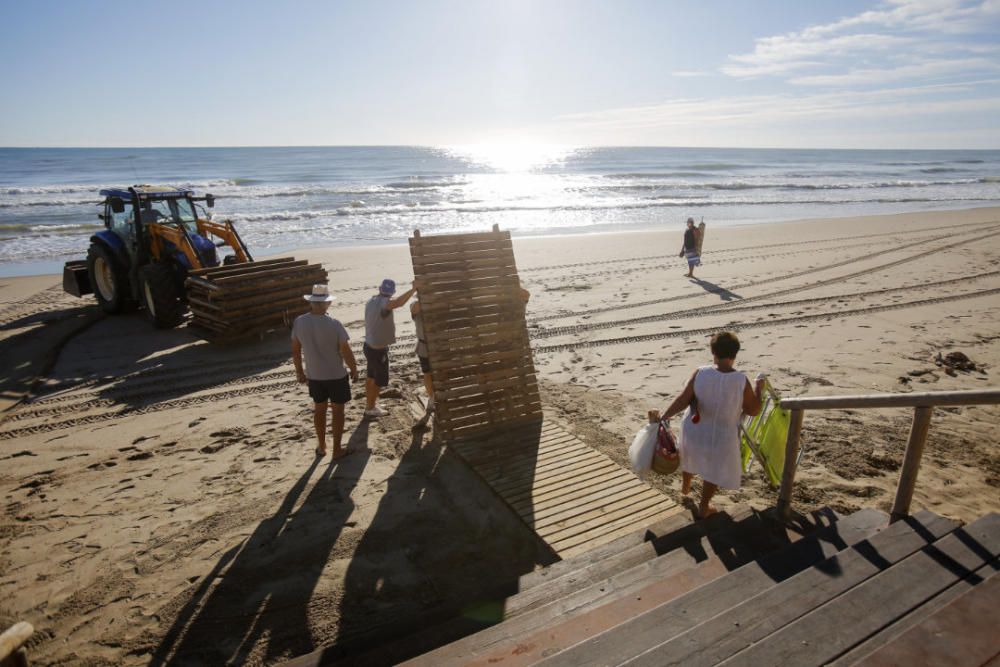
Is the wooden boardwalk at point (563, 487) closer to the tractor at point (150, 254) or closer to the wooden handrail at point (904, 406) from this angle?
the wooden handrail at point (904, 406)

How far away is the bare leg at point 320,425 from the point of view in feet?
18.9

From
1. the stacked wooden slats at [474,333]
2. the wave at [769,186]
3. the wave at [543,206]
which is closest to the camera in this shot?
the stacked wooden slats at [474,333]

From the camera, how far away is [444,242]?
620 cm

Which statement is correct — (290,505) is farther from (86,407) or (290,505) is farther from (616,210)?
(616,210)

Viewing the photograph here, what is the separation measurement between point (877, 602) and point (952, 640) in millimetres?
456

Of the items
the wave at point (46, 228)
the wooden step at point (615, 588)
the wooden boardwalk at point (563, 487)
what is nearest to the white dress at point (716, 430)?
the wooden step at point (615, 588)

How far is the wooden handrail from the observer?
113 inches

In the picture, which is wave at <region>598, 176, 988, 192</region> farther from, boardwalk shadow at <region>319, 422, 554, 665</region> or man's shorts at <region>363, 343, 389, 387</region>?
boardwalk shadow at <region>319, 422, 554, 665</region>

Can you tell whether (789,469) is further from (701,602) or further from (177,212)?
(177,212)

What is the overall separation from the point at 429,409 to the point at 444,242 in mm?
2033

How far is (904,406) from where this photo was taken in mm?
3117

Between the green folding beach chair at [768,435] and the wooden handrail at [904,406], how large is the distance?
0.95 ft

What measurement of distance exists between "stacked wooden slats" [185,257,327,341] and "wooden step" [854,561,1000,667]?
9348 millimetres

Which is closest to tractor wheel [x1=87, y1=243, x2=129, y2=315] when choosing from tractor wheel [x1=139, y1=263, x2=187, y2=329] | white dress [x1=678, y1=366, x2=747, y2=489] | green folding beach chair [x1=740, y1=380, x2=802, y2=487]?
tractor wheel [x1=139, y1=263, x2=187, y2=329]
